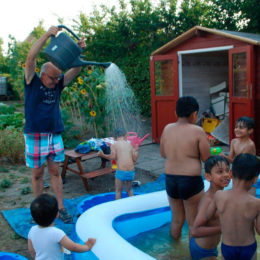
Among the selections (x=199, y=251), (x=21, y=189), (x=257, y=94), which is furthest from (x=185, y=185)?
(x=257, y=94)

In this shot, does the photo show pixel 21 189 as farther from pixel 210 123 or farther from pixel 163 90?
pixel 210 123

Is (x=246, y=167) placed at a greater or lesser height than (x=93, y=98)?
lesser

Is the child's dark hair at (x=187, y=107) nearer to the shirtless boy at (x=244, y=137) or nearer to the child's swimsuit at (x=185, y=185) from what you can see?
the child's swimsuit at (x=185, y=185)

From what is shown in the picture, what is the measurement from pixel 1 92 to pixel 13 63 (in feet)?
11.4

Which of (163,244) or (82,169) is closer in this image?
(163,244)

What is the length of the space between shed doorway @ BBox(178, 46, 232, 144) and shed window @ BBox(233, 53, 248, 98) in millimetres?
1713

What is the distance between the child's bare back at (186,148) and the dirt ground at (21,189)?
5.52ft

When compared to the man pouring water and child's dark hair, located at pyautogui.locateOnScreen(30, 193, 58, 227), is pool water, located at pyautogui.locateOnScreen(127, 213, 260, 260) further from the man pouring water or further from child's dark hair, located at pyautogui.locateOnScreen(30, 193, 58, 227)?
child's dark hair, located at pyautogui.locateOnScreen(30, 193, 58, 227)

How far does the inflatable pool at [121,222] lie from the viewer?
2766mm

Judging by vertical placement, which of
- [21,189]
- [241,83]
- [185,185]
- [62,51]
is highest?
[62,51]

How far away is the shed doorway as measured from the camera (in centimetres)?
930

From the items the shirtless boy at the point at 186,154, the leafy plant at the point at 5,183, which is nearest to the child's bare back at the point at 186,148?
the shirtless boy at the point at 186,154

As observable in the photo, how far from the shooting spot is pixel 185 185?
3.01m

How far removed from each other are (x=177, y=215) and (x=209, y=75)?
729 centimetres
